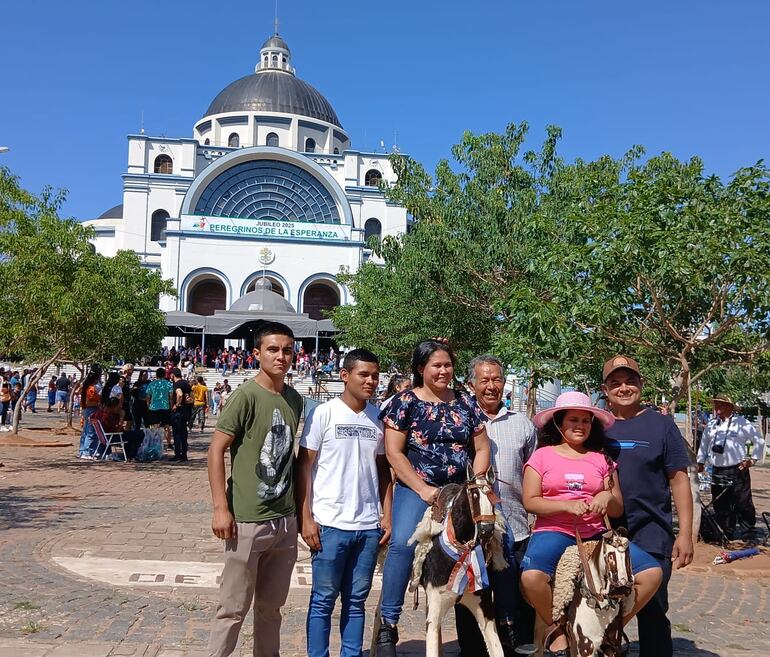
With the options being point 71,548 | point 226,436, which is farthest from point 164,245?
point 226,436

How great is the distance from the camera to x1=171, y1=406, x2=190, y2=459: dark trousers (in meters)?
14.6

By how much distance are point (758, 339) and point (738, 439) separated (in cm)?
118

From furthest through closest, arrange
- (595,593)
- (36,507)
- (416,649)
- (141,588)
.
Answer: (36,507)
(141,588)
(416,649)
(595,593)

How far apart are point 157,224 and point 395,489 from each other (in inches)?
2226

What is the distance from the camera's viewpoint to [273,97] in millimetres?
61875

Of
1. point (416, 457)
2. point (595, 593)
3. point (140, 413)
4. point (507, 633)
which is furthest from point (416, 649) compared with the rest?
point (140, 413)

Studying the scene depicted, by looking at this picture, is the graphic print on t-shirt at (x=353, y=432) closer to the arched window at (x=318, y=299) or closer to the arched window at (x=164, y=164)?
the arched window at (x=318, y=299)

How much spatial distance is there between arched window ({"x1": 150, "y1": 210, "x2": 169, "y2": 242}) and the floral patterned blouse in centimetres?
5616

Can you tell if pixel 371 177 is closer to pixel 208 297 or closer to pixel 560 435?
pixel 208 297

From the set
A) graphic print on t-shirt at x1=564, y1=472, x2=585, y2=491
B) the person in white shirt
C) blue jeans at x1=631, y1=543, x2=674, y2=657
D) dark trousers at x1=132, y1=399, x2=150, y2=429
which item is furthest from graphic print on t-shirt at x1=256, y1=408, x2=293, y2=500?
dark trousers at x1=132, y1=399, x2=150, y2=429

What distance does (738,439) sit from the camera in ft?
30.7

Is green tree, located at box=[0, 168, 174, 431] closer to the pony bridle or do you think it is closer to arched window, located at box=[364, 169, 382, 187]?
the pony bridle

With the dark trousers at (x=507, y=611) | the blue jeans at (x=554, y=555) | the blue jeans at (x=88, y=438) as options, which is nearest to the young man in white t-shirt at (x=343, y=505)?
the dark trousers at (x=507, y=611)

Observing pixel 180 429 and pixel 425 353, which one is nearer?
pixel 425 353
